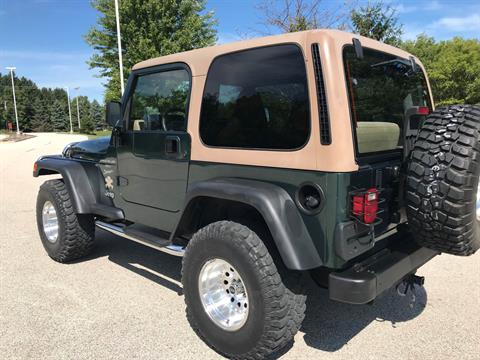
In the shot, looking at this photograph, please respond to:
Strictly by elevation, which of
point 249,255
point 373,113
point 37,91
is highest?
point 37,91

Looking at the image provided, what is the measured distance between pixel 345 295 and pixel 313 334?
91 cm

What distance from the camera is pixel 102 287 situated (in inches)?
155

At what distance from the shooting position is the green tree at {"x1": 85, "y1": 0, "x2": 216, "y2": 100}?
1831 cm

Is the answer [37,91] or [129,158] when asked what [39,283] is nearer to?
[129,158]

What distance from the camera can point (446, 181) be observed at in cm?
226

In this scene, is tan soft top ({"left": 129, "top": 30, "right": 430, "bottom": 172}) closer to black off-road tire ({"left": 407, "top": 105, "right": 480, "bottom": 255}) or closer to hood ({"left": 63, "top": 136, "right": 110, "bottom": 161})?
black off-road tire ({"left": 407, "top": 105, "right": 480, "bottom": 255})

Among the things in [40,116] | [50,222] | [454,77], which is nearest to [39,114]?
[40,116]

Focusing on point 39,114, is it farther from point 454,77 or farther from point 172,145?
point 172,145

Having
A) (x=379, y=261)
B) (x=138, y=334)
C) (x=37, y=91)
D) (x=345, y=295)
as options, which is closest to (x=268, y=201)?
(x=345, y=295)

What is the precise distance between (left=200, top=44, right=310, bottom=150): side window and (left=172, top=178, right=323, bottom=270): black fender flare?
0.31m

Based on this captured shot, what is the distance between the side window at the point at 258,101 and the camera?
248 centimetres

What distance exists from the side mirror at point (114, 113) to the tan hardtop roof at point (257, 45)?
434 millimetres

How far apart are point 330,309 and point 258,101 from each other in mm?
1931

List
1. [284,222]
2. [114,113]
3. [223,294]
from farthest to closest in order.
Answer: [114,113]
[223,294]
[284,222]
